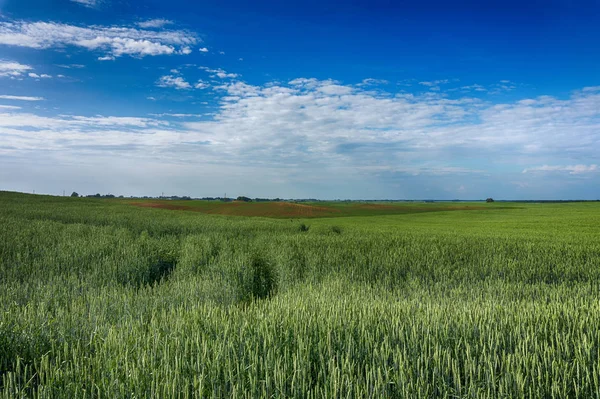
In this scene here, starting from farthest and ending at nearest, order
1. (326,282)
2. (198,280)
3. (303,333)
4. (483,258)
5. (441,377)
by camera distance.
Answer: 1. (483,258)
2. (198,280)
3. (326,282)
4. (303,333)
5. (441,377)

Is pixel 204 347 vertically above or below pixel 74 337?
above

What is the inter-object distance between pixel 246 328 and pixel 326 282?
3395mm

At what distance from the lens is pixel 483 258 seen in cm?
932

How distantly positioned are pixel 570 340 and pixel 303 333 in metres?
2.61

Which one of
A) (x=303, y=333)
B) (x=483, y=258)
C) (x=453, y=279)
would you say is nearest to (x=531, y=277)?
(x=483, y=258)

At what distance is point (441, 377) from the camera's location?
265cm

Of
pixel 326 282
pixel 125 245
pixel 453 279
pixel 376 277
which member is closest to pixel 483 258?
pixel 453 279

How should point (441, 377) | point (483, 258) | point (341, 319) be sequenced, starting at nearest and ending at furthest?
point (441, 377), point (341, 319), point (483, 258)

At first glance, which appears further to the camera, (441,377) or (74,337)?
(74,337)

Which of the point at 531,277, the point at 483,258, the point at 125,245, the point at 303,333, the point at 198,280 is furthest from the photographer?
the point at 125,245

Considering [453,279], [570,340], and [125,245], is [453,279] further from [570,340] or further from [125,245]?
[125,245]

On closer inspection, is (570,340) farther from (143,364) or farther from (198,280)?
(198,280)

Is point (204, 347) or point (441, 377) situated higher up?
point (204, 347)

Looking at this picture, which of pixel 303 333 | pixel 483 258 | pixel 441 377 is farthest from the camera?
pixel 483 258
